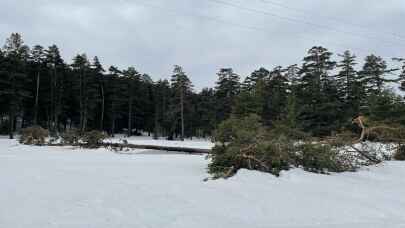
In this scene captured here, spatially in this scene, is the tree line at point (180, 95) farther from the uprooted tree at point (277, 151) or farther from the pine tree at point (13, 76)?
the uprooted tree at point (277, 151)

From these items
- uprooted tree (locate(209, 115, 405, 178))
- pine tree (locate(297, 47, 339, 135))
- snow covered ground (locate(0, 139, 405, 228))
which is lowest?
snow covered ground (locate(0, 139, 405, 228))

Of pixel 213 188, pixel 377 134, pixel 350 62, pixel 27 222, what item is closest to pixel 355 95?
pixel 350 62

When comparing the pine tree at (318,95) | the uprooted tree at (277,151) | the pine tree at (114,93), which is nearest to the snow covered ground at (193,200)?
the uprooted tree at (277,151)

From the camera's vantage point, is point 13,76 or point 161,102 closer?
point 13,76

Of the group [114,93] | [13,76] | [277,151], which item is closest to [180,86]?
[114,93]

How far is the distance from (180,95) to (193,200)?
159ft

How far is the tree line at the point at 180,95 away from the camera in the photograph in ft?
140

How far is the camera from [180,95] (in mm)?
54531

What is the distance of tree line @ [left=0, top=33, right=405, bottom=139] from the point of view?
4266 cm

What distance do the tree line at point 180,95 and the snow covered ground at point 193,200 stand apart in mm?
25807

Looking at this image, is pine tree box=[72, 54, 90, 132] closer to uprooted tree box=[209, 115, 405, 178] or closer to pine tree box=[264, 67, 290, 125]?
pine tree box=[264, 67, 290, 125]

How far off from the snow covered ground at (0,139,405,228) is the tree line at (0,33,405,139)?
25807 millimetres

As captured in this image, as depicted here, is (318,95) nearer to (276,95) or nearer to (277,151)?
(276,95)

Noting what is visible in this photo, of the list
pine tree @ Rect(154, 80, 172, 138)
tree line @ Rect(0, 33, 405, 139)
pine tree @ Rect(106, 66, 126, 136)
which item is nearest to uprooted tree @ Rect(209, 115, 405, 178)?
tree line @ Rect(0, 33, 405, 139)
